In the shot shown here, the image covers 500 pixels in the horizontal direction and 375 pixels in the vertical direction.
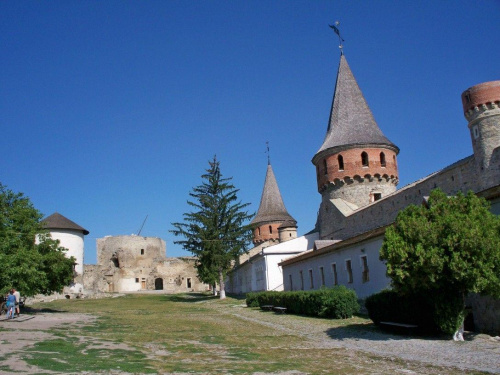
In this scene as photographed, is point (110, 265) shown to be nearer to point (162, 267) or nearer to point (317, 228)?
point (162, 267)

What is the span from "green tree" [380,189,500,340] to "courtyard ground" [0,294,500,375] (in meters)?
1.13

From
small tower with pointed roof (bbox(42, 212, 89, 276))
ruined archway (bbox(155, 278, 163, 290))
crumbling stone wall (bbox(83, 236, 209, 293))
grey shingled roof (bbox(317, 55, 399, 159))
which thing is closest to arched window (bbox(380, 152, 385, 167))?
grey shingled roof (bbox(317, 55, 399, 159))

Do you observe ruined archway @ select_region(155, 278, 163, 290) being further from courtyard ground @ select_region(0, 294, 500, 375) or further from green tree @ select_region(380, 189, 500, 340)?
green tree @ select_region(380, 189, 500, 340)

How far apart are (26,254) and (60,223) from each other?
2566cm

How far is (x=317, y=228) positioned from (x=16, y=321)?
82.2 feet

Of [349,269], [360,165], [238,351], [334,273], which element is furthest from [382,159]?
[238,351]

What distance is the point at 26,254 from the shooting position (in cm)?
2045

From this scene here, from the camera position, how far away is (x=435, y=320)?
483 inches

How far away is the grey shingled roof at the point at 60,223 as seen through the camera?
145ft

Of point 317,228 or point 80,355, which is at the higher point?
point 317,228

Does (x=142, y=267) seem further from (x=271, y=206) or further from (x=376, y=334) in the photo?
(x=376, y=334)

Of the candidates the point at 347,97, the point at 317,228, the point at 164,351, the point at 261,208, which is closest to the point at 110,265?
the point at 261,208

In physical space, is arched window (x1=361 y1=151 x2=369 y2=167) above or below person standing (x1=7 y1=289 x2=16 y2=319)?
above

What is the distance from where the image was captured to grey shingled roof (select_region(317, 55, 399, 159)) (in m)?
34.2
